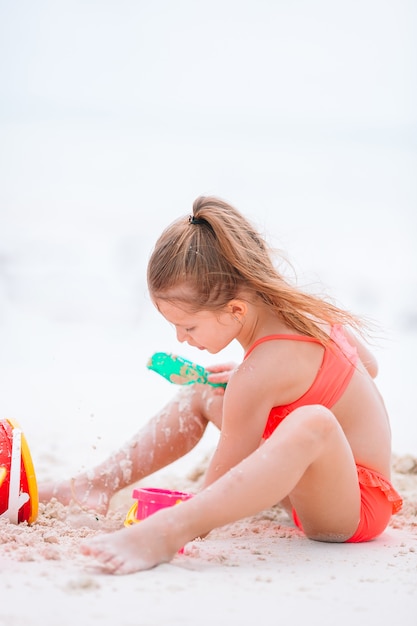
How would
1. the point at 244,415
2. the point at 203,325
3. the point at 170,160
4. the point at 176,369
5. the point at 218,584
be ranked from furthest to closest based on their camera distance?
1. the point at 170,160
2. the point at 176,369
3. the point at 203,325
4. the point at 244,415
5. the point at 218,584

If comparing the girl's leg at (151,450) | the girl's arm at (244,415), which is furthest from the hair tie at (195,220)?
the girl's leg at (151,450)

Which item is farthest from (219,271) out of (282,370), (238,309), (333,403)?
(333,403)

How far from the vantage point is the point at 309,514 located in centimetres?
149

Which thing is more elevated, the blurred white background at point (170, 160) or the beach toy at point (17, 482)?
the blurred white background at point (170, 160)

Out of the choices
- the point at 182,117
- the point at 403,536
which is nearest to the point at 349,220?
→ the point at 182,117

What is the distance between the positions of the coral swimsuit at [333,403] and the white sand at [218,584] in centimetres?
5

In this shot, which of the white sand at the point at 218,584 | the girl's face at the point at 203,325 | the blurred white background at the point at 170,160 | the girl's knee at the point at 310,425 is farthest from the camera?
the blurred white background at the point at 170,160

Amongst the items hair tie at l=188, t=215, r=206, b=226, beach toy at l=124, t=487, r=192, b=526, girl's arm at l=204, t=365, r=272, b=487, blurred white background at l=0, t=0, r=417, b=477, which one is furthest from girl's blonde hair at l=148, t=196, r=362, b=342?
blurred white background at l=0, t=0, r=417, b=477

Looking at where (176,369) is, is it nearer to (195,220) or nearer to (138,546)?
(195,220)

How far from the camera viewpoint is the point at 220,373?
71.2 inches

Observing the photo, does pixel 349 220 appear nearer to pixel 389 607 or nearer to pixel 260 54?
pixel 260 54

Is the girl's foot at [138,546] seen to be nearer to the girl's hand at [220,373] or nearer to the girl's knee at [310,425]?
the girl's knee at [310,425]

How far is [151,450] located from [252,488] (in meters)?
0.60

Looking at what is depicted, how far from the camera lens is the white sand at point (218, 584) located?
1.01 metres
